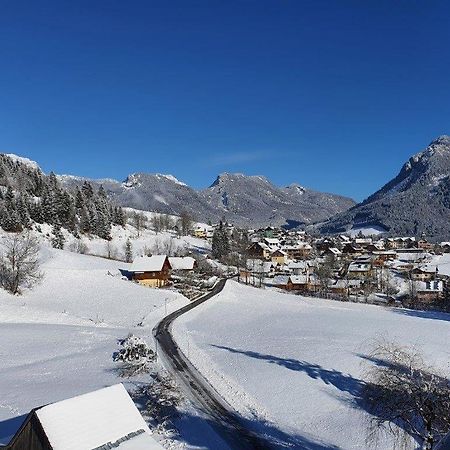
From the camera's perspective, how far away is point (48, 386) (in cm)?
2980

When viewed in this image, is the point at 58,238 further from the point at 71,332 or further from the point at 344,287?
the point at 344,287

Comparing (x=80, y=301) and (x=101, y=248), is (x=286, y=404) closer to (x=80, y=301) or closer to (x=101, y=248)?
(x=80, y=301)

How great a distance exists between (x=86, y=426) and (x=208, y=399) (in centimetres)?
1449

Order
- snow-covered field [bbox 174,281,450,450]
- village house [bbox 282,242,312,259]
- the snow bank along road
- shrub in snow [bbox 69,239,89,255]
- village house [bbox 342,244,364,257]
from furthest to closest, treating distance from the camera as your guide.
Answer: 1. village house [bbox 342,244,364,257]
2. village house [bbox 282,242,312,259]
3. shrub in snow [bbox 69,239,89,255]
4. snow-covered field [bbox 174,281,450,450]
5. the snow bank along road

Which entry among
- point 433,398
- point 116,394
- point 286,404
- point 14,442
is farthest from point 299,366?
point 14,442

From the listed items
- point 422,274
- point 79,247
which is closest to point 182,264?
point 79,247

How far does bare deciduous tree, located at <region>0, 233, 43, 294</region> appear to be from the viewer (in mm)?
60250

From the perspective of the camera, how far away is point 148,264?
3199 inches

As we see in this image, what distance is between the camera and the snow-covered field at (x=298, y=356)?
1039 inches

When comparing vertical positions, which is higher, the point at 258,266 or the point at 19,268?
the point at 258,266

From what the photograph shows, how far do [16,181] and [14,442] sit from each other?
4743 inches

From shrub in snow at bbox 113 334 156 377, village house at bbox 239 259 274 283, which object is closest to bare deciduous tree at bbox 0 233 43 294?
shrub in snow at bbox 113 334 156 377

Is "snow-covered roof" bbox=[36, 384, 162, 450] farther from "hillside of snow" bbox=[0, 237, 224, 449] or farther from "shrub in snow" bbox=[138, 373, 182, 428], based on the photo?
"shrub in snow" bbox=[138, 373, 182, 428]

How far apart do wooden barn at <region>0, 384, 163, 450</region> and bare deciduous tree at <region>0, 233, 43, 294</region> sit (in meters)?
48.0
